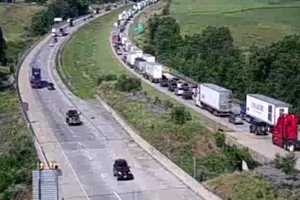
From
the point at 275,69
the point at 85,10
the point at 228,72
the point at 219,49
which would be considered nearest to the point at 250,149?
Answer: the point at 275,69

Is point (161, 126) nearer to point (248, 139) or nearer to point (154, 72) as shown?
point (248, 139)

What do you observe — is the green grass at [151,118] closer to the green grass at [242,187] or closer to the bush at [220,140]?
the bush at [220,140]

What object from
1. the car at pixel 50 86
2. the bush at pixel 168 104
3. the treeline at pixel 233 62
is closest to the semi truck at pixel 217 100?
the bush at pixel 168 104

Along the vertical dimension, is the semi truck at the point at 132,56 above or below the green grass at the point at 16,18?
above

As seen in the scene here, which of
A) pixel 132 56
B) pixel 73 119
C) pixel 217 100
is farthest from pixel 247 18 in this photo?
pixel 73 119

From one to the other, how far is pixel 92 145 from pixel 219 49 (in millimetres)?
50193

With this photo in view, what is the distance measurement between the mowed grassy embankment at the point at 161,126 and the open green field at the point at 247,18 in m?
30.5

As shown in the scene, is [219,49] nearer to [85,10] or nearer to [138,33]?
[138,33]

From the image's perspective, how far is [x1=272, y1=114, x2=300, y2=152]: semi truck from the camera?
52.8 metres

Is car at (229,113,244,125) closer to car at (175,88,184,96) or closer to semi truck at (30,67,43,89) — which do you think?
car at (175,88,184,96)

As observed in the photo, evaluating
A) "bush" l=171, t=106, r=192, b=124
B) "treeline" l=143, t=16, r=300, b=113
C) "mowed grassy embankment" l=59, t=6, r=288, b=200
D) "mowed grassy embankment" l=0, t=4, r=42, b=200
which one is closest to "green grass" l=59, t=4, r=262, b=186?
"mowed grassy embankment" l=59, t=6, r=288, b=200

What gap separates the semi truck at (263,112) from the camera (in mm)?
57844

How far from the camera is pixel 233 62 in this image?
3423 inches

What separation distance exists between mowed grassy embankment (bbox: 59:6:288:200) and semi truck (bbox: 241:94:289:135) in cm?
363
